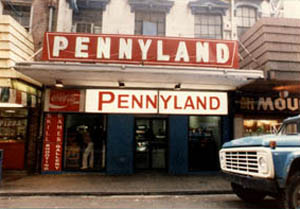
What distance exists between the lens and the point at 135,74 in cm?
790

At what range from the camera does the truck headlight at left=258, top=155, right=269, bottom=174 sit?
16.0 feet

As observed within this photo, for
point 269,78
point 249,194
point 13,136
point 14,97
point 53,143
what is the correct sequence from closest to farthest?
point 249,194, point 14,97, point 269,78, point 53,143, point 13,136

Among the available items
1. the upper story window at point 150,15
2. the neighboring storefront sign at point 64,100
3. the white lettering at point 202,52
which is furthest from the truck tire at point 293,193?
the upper story window at point 150,15

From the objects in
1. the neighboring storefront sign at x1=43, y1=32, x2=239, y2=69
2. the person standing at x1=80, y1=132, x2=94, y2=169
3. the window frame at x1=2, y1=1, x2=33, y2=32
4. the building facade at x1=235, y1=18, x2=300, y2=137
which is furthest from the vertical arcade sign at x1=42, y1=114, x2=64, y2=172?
the building facade at x1=235, y1=18, x2=300, y2=137

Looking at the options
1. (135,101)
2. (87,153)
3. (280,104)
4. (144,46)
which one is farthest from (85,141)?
(280,104)

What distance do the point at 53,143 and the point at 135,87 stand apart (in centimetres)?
443

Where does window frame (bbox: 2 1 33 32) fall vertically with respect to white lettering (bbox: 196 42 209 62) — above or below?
above

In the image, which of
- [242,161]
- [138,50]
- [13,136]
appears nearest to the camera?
[242,161]

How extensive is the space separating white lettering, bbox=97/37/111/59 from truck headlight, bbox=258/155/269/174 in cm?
589

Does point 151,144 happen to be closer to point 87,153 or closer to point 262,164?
point 87,153

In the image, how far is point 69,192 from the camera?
23.7 feet

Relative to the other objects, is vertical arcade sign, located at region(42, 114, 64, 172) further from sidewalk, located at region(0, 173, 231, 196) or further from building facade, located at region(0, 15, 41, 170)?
building facade, located at region(0, 15, 41, 170)

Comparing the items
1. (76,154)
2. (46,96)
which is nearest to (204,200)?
(76,154)

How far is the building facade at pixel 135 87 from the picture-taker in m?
8.34
